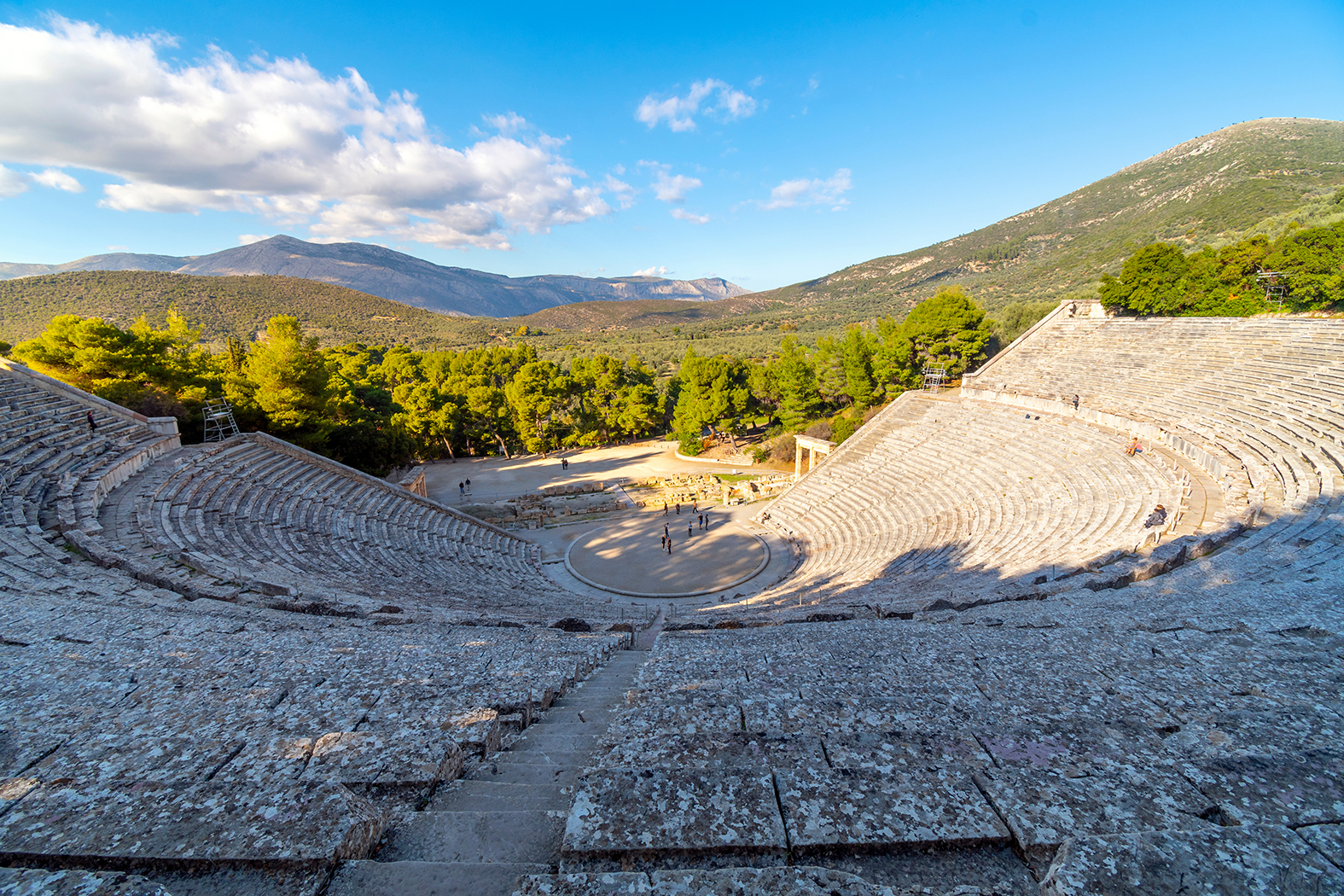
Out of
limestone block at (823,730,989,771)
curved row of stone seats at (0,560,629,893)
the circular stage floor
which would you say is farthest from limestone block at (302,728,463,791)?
the circular stage floor

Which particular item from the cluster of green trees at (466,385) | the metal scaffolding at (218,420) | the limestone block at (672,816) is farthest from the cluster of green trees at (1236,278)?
the metal scaffolding at (218,420)

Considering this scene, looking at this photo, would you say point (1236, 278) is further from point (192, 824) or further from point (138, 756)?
point (138, 756)

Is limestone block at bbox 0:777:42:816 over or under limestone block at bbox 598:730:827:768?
over

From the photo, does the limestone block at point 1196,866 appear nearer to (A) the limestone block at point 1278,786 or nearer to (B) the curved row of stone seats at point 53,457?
(A) the limestone block at point 1278,786

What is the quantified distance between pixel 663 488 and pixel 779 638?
19.4m

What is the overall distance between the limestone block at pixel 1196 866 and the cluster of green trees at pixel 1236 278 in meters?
34.6

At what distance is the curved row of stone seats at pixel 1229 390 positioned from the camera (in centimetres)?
936

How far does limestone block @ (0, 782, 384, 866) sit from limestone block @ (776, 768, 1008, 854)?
70.1 inches

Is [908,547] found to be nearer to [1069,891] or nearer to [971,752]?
[971,752]

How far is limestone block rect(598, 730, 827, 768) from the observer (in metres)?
2.55

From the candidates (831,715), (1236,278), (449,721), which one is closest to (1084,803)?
(831,715)

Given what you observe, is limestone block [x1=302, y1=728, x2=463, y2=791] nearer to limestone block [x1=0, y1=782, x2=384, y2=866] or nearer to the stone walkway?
limestone block [x1=0, y1=782, x2=384, y2=866]

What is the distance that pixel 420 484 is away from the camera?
914 inches

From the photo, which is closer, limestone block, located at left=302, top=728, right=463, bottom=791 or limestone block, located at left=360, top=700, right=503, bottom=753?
limestone block, located at left=302, top=728, right=463, bottom=791
